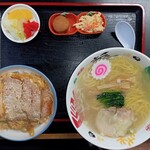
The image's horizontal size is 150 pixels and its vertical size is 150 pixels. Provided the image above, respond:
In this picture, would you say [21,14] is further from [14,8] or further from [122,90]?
[122,90]

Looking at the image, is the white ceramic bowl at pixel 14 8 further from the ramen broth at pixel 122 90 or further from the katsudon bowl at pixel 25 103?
the ramen broth at pixel 122 90

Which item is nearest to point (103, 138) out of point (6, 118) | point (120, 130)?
point (120, 130)

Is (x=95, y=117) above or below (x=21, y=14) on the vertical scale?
below

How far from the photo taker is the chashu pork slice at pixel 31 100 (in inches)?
70.0

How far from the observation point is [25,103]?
1.78m

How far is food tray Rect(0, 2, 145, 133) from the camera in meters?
1.83

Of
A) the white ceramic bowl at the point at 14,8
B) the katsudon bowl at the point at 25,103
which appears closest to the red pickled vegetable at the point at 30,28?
the white ceramic bowl at the point at 14,8

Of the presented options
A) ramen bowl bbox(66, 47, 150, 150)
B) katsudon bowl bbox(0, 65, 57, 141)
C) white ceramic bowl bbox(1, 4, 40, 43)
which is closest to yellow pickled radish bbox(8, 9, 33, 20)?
white ceramic bowl bbox(1, 4, 40, 43)

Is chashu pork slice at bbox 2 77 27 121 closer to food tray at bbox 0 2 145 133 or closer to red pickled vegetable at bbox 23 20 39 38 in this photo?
food tray at bbox 0 2 145 133

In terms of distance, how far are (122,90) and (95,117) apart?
148mm

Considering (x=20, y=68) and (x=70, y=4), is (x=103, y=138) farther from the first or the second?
(x=70, y=4)

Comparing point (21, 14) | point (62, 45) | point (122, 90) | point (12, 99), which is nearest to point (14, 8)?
point (21, 14)

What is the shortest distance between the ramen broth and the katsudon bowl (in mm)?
178

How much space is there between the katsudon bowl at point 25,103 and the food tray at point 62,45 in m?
0.05
